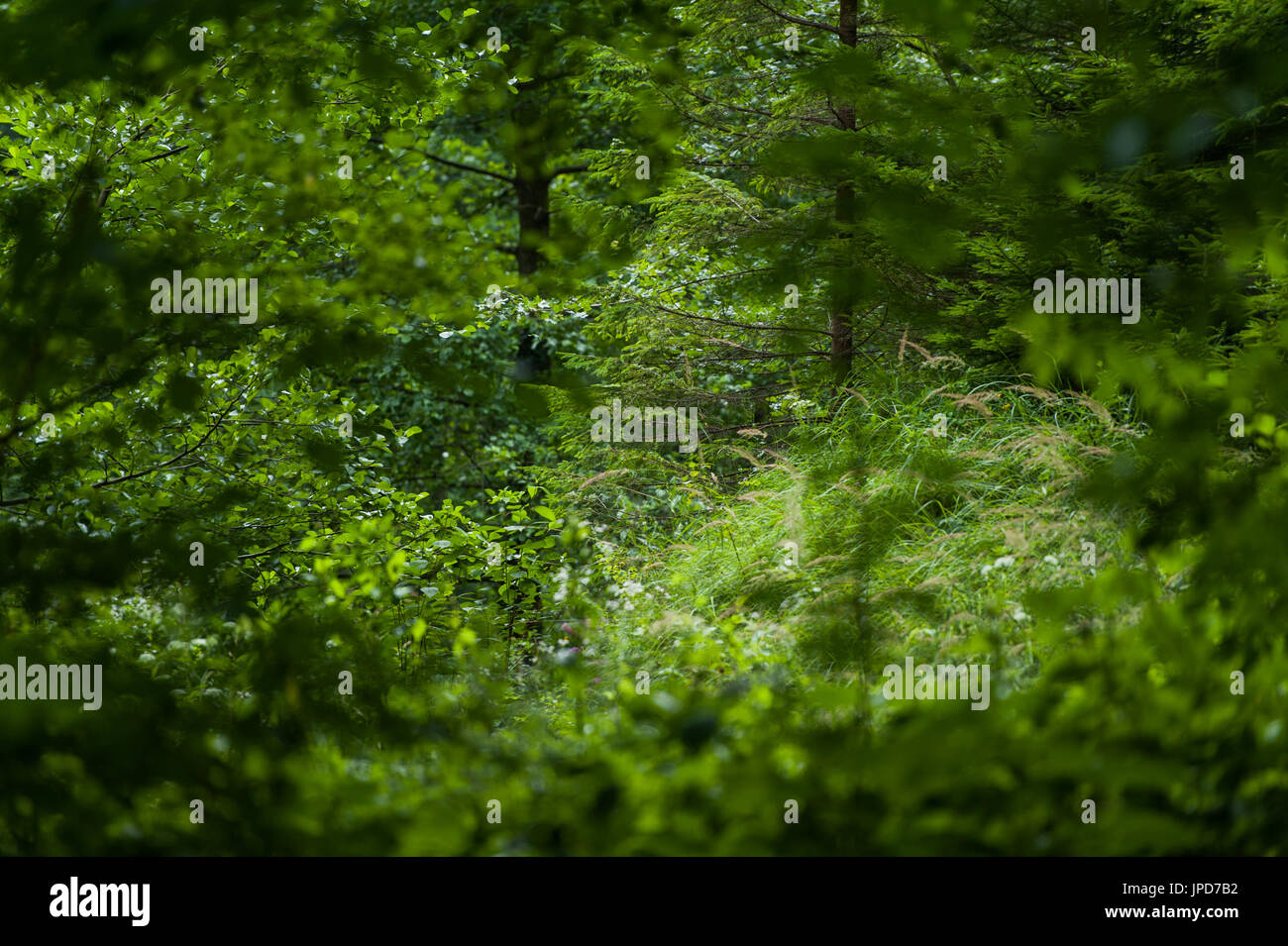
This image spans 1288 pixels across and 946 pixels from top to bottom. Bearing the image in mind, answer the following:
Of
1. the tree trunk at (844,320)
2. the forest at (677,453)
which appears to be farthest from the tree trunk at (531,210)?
the tree trunk at (844,320)

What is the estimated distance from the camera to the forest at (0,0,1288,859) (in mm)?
1914

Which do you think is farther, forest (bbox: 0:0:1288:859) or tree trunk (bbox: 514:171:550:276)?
tree trunk (bbox: 514:171:550:276)

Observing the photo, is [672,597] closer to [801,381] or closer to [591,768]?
[801,381]

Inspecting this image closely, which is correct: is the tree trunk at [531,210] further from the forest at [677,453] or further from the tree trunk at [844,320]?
the tree trunk at [844,320]

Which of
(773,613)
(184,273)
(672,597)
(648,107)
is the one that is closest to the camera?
(184,273)

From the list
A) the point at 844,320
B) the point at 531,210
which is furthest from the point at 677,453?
the point at 531,210

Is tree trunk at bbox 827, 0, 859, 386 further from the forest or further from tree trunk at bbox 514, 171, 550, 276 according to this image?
tree trunk at bbox 514, 171, 550, 276

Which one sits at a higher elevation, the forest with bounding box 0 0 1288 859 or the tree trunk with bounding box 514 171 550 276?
the tree trunk with bounding box 514 171 550 276

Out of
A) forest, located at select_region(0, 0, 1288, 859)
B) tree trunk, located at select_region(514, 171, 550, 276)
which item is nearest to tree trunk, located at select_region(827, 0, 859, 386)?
forest, located at select_region(0, 0, 1288, 859)

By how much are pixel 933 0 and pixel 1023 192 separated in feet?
6.08

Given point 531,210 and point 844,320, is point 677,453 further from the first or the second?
point 531,210

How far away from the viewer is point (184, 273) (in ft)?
10.1

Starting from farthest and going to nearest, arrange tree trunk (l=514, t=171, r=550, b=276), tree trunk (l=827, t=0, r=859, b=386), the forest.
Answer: tree trunk (l=514, t=171, r=550, b=276)
tree trunk (l=827, t=0, r=859, b=386)
the forest
